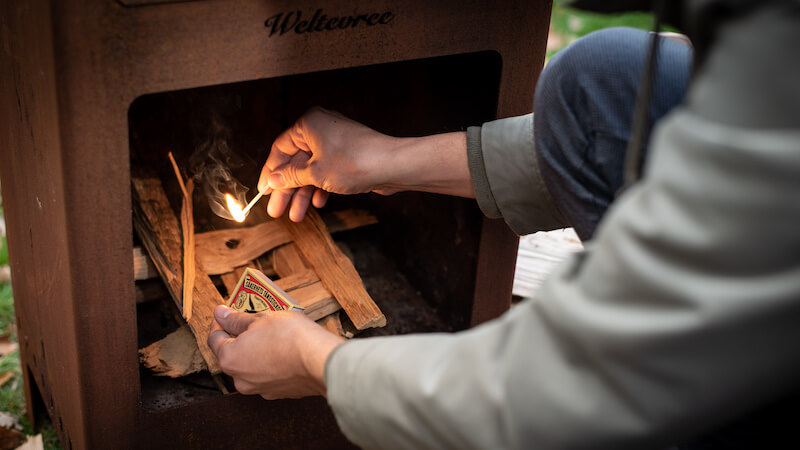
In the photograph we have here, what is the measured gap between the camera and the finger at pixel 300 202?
5.19 feet

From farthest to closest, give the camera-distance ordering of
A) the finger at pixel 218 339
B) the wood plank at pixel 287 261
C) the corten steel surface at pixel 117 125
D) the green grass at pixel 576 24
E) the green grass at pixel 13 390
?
1. the green grass at pixel 576 24
2. the green grass at pixel 13 390
3. the wood plank at pixel 287 261
4. the finger at pixel 218 339
5. the corten steel surface at pixel 117 125

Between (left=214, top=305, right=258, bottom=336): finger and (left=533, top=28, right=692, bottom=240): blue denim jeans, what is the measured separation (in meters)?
0.55

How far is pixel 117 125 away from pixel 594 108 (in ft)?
2.26

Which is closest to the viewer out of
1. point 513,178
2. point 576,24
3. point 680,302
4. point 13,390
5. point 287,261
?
point 680,302

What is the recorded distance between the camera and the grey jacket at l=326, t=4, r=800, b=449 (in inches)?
25.0

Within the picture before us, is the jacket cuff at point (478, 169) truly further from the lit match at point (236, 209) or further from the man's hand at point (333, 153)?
the lit match at point (236, 209)

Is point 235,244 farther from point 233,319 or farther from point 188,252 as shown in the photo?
point 233,319

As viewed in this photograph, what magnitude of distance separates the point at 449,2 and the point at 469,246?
1.72 feet

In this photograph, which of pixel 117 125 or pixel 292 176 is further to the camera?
pixel 292 176

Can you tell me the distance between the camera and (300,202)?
1590 mm

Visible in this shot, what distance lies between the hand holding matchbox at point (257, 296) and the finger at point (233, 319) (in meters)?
0.08

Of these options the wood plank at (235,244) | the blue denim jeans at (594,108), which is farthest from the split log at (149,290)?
the blue denim jeans at (594,108)

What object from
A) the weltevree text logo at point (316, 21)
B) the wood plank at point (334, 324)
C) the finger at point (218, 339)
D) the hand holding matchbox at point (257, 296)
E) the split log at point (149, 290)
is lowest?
the wood plank at point (334, 324)

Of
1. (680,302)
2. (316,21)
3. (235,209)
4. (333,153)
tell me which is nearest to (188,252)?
(235,209)
